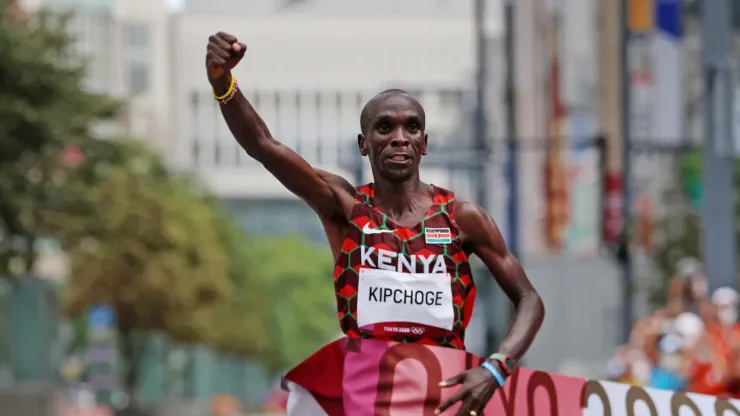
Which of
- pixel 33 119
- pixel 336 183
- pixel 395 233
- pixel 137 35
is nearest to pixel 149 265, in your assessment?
pixel 33 119

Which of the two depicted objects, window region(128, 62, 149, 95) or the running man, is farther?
window region(128, 62, 149, 95)

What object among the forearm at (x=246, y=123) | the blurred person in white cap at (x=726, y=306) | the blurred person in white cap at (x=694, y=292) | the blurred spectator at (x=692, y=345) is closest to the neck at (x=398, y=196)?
the forearm at (x=246, y=123)

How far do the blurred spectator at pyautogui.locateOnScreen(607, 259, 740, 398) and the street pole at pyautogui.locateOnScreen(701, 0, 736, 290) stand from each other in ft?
0.95

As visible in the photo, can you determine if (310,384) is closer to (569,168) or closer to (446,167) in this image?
(446,167)

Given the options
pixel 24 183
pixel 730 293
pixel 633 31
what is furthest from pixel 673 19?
pixel 24 183

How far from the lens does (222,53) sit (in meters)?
5.10

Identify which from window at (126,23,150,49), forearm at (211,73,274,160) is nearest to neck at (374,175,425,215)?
forearm at (211,73,274,160)

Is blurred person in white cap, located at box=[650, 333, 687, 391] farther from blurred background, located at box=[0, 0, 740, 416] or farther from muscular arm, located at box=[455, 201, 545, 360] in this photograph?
muscular arm, located at box=[455, 201, 545, 360]

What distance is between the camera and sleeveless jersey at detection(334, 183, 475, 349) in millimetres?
5203

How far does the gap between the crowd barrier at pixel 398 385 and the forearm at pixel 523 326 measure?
16cm

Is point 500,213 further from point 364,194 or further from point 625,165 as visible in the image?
point 364,194

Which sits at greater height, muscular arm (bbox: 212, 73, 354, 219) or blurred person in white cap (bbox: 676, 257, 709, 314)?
muscular arm (bbox: 212, 73, 354, 219)

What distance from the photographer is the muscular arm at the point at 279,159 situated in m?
5.23

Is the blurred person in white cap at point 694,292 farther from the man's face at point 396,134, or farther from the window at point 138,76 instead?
the window at point 138,76
